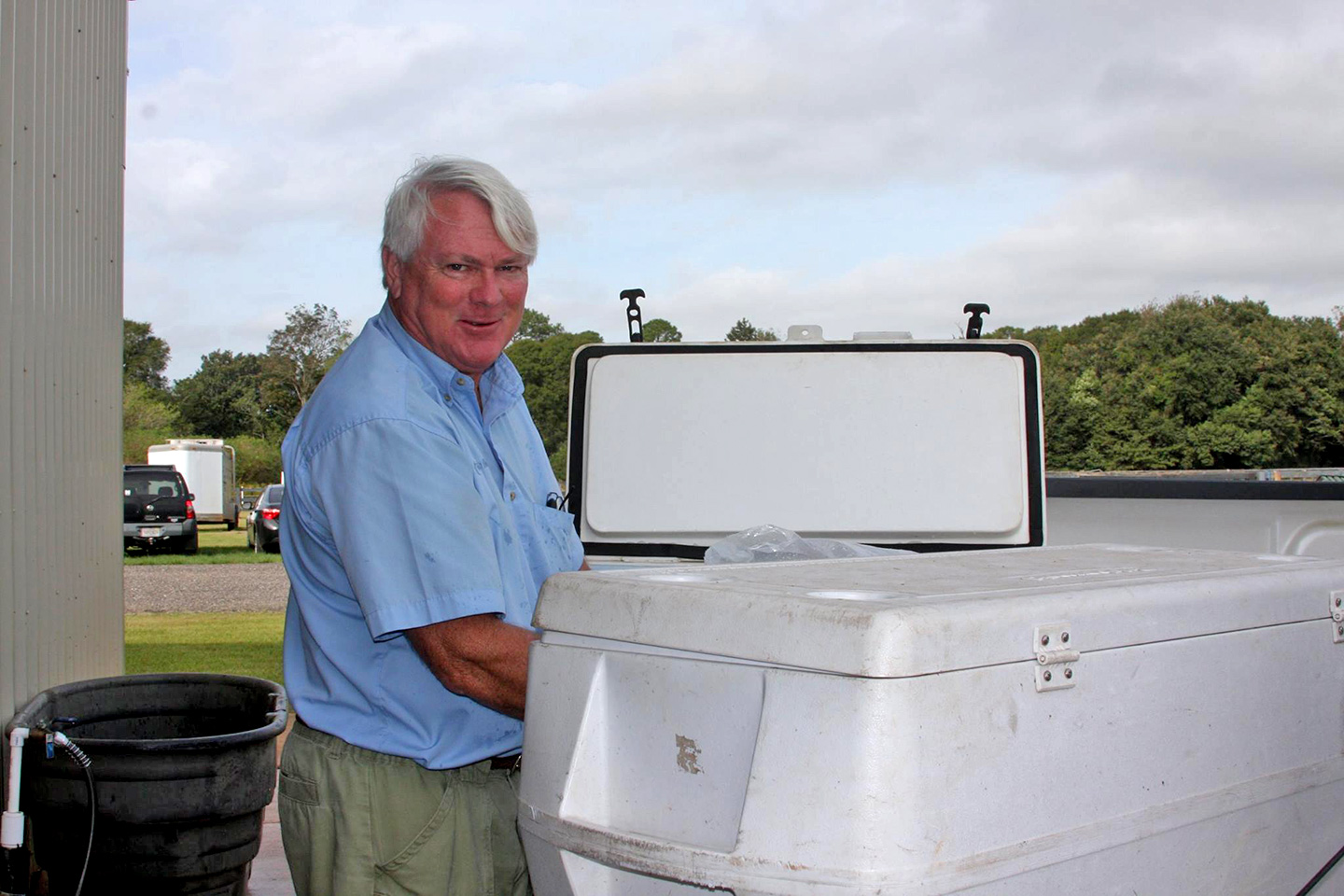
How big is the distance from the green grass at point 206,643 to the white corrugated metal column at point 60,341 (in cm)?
362

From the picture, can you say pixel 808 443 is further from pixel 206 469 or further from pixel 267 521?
pixel 206 469

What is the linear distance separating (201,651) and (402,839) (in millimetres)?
9331

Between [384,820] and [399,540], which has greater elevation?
[399,540]

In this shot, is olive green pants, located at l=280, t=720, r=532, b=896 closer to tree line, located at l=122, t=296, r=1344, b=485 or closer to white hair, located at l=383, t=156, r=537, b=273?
white hair, located at l=383, t=156, r=537, b=273

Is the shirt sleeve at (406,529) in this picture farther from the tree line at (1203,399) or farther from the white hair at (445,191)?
the tree line at (1203,399)

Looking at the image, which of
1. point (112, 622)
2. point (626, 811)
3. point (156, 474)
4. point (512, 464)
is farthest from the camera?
point (156, 474)

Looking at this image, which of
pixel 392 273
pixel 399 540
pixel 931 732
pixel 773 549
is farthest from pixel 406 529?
pixel 773 549

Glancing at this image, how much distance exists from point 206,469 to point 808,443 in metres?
35.0

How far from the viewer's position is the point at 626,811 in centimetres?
163

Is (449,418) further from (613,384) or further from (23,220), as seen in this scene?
(23,220)

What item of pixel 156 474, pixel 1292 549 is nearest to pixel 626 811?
pixel 1292 549

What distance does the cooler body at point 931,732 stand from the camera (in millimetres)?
1424

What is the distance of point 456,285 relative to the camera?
2311 millimetres

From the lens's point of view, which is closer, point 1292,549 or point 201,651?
point 1292,549
